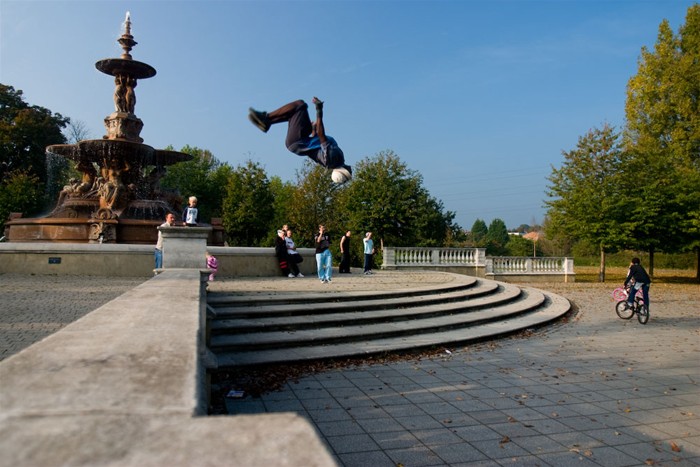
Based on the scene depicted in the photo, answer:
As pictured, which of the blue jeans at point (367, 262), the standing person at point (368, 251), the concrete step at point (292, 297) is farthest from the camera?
the blue jeans at point (367, 262)

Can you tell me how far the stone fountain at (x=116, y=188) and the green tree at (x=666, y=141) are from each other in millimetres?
27368

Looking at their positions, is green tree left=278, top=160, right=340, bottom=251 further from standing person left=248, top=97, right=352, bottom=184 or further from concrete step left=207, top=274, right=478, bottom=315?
standing person left=248, top=97, right=352, bottom=184

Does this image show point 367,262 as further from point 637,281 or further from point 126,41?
point 126,41

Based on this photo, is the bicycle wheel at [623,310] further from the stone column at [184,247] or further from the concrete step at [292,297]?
the stone column at [184,247]

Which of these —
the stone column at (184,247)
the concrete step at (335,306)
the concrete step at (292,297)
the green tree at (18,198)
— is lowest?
the concrete step at (335,306)

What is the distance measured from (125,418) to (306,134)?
6.99 meters

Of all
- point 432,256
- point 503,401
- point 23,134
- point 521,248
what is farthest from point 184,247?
point 521,248

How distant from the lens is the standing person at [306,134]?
7.97 m

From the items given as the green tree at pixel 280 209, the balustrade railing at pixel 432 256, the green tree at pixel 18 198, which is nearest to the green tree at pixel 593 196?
the balustrade railing at pixel 432 256

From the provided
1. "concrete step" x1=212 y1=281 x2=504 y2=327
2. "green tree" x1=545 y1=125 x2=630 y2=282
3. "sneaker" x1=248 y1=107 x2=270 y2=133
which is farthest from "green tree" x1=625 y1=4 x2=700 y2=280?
"sneaker" x1=248 y1=107 x2=270 y2=133

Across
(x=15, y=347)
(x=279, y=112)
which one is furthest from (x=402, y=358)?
(x=15, y=347)

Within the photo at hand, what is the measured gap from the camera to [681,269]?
159ft

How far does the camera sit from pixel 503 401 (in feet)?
20.9

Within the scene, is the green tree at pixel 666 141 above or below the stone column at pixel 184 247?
above
